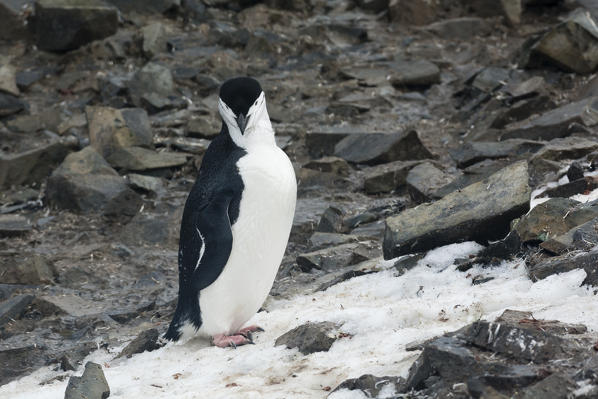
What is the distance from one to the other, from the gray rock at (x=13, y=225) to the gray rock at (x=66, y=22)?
358 cm

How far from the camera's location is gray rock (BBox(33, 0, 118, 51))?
35.1ft

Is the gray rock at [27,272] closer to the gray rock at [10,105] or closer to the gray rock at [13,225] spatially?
the gray rock at [13,225]

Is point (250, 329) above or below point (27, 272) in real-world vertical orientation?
above

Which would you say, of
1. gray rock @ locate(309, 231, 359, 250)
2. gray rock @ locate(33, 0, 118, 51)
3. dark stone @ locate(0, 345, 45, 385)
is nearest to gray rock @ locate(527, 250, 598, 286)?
gray rock @ locate(309, 231, 359, 250)

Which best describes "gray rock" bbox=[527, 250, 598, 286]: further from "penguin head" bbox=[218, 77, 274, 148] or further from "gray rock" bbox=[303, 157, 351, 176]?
"gray rock" bbox=[303, 157, 351, 176]

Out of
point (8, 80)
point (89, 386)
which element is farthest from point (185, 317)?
point (8, 80)

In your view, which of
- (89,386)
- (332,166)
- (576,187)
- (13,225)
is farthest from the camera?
(332,166)

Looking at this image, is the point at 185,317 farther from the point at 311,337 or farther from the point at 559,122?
the point at 559,122

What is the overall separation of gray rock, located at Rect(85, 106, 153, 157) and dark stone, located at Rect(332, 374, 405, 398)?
5612 mm

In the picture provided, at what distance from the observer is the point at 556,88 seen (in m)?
9.20

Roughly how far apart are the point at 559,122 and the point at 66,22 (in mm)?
5725

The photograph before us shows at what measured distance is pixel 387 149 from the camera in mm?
8289

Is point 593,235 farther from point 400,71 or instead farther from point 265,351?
point 400,71

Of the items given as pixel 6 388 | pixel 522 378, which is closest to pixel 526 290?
pixel 522 378
